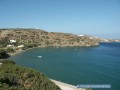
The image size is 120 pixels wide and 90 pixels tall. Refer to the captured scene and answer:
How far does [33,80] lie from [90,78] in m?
26.2

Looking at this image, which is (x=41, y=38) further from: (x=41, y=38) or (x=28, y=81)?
(x=28, y=81)

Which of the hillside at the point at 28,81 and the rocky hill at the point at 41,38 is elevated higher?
the hillside at the point at 28,81

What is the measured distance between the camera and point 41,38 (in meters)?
143

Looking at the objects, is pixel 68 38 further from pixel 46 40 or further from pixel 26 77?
pixel 26 77

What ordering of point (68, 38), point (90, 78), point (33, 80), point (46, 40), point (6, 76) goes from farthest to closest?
point (68, 38), point (46, 40), point (90, 78), point (33, 80), point (6, 76)

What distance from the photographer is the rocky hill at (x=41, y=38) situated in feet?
444

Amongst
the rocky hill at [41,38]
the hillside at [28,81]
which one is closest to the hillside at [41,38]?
the rocky hill at [41,38]

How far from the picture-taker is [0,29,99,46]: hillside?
135 metres

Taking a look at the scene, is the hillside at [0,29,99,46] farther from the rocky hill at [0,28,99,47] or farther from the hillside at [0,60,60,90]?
the hillside at [0,60,60,90]

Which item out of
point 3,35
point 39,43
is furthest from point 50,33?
point 3,35

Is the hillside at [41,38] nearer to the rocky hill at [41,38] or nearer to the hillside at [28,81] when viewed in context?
the rocky hill at [41,38]

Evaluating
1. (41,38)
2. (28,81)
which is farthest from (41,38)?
(28,81)

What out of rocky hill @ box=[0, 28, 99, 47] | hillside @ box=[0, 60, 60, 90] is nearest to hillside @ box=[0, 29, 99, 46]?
rocky hill @ box=[0, 28, 99, 47]

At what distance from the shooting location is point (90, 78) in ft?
143
